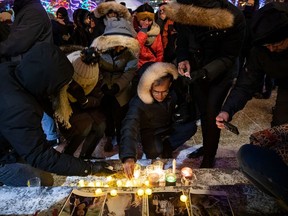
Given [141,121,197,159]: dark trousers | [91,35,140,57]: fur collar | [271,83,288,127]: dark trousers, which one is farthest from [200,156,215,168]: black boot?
[91,35,140,57]: fur collar

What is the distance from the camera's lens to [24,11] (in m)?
3.28

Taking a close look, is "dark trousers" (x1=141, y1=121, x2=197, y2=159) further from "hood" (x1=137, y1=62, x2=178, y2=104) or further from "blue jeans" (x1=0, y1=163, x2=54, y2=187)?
"blue jeans" (x1=0, y1=163, x2=54, y2=187)

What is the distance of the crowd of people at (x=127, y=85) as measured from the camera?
2.02 m

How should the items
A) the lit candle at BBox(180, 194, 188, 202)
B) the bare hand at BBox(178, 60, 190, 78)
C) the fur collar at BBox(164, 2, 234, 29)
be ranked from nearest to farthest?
the lit candle at BBox(180, 194, 188, 202) < the fur collar at BBox(164, 2, 234, 29) < the bare hand at BBox(178, 60, 190, 78)

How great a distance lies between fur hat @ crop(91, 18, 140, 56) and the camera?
352 centimetres

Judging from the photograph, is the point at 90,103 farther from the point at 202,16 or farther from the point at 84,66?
the point at 202,16

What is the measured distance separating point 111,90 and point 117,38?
652mm

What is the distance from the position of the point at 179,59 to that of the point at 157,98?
66 centimetres

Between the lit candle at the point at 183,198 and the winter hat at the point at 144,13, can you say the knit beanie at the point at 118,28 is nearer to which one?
the winter hat at the point at 144,13

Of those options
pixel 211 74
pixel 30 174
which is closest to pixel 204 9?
pixel 211 74

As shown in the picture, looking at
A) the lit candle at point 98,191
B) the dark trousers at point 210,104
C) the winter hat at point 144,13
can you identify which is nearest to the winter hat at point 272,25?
the dark trousers at point 210,104

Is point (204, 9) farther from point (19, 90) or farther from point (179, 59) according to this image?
point (19, 90)

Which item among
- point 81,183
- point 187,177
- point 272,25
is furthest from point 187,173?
point 272,25

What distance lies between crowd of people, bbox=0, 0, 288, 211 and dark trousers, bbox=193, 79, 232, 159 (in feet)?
0.04
